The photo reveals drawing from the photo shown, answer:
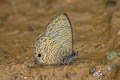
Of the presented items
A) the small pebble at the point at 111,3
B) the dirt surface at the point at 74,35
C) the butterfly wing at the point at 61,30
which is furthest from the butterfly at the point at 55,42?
the small pebble at the point at 111,3

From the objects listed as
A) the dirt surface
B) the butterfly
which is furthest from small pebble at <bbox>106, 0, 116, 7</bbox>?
the butterfly

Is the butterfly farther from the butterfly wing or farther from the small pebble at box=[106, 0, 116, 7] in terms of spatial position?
the small pebble at box=[106, 0, 116, 7]

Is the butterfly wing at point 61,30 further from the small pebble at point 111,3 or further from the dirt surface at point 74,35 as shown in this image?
the small pebble at point 111,3

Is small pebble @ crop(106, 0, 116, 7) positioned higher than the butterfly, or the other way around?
small pebble @ crop(106, 0, 116, 7)

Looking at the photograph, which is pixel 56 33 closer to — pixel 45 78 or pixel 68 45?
pixel 68 45

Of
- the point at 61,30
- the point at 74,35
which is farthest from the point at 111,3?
the point at 61,30

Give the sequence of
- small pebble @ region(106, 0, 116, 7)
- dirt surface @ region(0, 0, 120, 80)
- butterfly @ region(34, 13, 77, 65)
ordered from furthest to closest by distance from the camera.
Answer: small pebble @ region(106, 0, 116, 7), dirt surface @ region(0, 0, 120, 80), butterfly @ region(34, 13, 77, 65)
